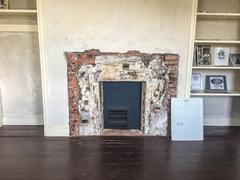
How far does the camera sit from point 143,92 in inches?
135

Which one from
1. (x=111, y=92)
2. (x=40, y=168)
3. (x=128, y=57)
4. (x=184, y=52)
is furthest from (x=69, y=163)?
(x=184, y=52)

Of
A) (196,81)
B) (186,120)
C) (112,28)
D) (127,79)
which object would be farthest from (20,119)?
(196,81)

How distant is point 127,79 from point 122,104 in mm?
393

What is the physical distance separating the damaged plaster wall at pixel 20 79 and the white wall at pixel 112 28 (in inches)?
22.0

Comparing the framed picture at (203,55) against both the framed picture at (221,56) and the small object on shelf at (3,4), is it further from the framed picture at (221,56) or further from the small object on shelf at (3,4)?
the small object on shelf at (3,4)

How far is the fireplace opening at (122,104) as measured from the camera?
346 cm

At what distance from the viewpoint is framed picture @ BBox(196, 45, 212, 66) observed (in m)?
3.61

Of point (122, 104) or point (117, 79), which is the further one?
point (122, 104)

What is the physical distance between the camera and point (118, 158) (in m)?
2.78

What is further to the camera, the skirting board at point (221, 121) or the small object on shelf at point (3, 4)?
the skirting board at point (221, 121)

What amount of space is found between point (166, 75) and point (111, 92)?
782 millimetres

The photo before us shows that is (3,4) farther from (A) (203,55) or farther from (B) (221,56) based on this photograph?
(B) (221,56)

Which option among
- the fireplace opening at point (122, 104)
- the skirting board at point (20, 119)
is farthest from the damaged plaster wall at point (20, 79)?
the fireplace opening at point (122, 104)

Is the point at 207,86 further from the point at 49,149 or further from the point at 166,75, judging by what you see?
the point at 49,149
